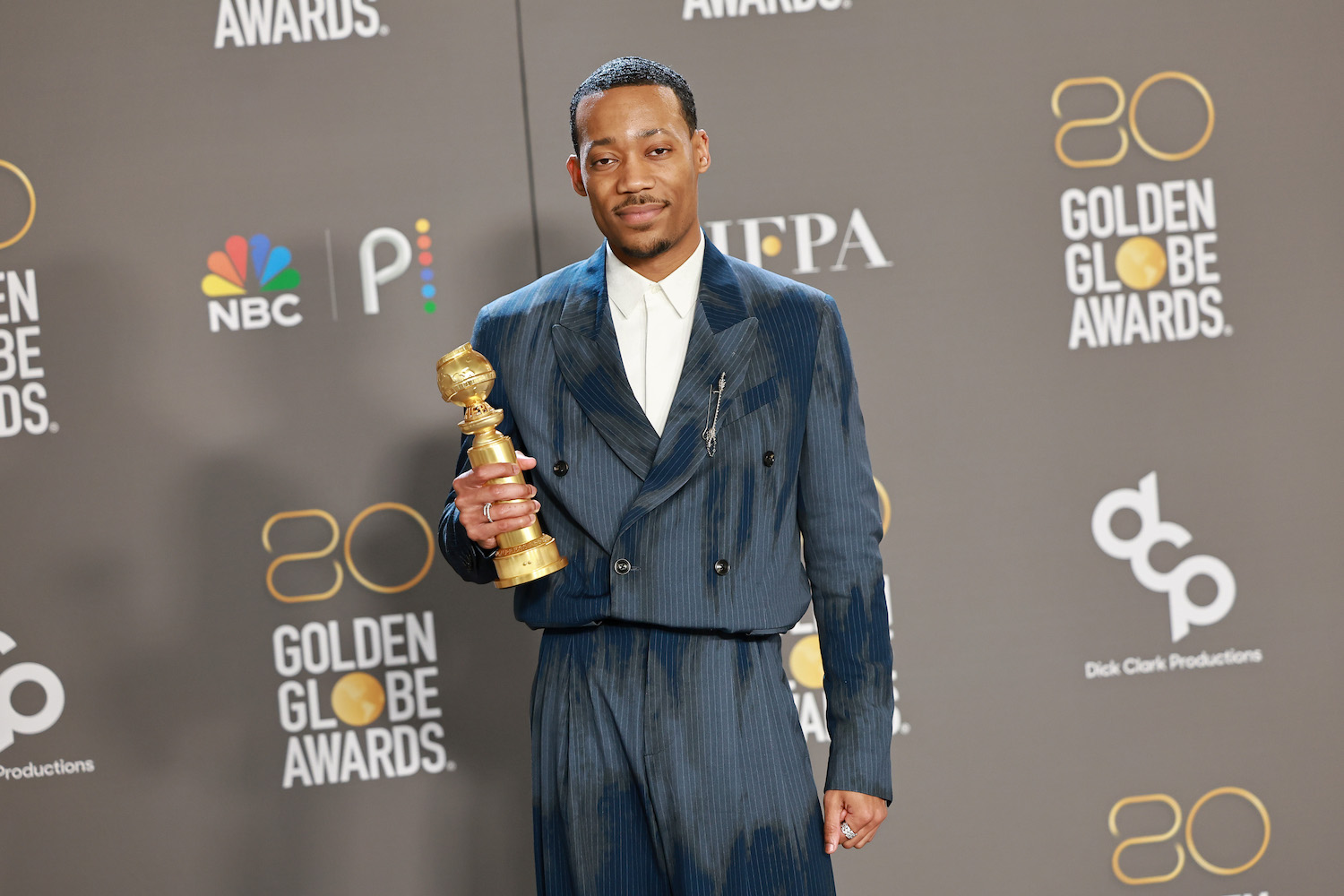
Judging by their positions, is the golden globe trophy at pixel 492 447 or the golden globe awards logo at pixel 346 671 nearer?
the golden globe trophy at pixel 492 447

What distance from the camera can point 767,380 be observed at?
6.12 ft

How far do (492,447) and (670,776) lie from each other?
55 cm

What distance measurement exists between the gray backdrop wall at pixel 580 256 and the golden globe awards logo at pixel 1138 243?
0.01 meters

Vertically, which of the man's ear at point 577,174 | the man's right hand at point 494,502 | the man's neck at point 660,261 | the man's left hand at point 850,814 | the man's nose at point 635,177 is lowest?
the man's left hand at point 850,814

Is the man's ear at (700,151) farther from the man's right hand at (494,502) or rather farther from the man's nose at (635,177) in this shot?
the man's right hand at (494,502)

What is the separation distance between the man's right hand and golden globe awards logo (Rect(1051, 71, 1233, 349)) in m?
1.88

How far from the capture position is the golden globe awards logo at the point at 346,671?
298cm

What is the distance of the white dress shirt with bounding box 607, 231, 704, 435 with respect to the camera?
6.23 ft

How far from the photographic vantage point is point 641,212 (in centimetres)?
185

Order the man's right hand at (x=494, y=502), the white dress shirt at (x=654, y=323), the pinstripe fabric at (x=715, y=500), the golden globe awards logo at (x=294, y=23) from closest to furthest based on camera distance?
the man's right hand at (x=494, y=502) → the pinstripe fabric at (x=715, y=500) → the white dress shirt at (x=654, y=323) → the golden globe awards logo at (x=294, y=23)

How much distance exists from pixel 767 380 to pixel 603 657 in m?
0.50

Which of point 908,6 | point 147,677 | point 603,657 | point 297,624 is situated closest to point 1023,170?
point 908,6

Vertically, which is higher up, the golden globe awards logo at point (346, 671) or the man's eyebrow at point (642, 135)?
the man's eyebrow at point (642, 135)

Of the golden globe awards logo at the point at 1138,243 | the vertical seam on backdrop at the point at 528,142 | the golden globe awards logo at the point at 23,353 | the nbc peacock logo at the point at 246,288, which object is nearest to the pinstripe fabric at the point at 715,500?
the vertical seam on backdrop at the point at 528,142
